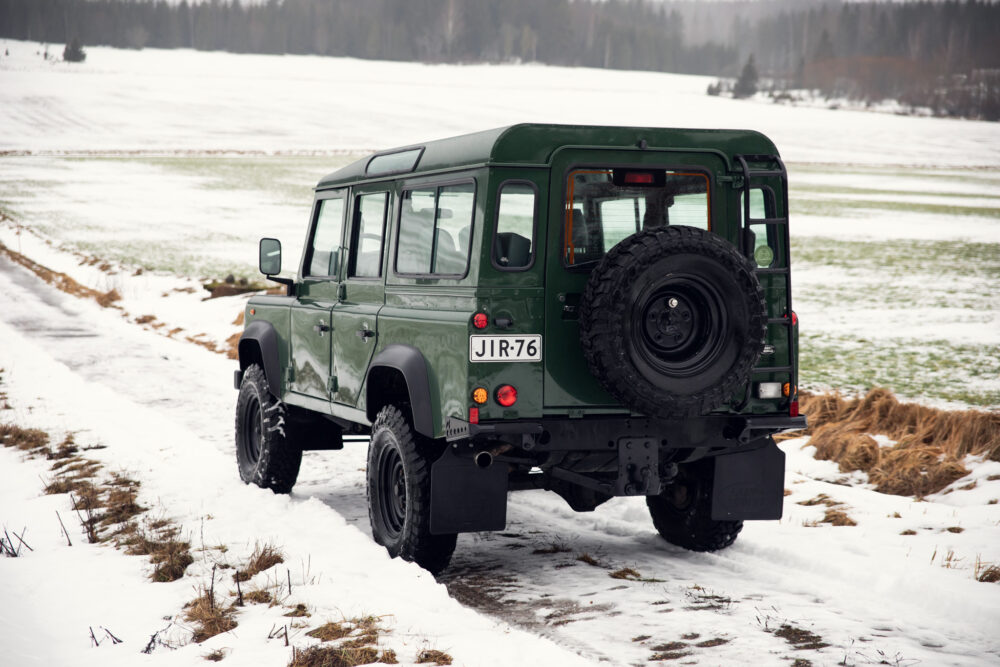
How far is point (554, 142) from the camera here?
6016mm

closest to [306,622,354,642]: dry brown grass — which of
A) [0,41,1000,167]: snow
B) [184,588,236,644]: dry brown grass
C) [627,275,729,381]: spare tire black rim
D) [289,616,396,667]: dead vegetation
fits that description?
[289,616,396,667]: dead vegetation

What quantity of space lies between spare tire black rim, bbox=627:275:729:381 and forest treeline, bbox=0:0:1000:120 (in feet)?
428

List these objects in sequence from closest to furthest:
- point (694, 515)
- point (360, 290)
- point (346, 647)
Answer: point (346, 647)
point (694, 515)
point (360, 290)

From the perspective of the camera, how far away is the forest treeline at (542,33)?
146125mm

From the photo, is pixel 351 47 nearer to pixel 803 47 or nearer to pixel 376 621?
pixel 803 47

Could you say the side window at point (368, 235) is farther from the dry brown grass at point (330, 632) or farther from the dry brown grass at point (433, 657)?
the dry brown grass at point (433, 657)

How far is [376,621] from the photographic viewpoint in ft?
18.1

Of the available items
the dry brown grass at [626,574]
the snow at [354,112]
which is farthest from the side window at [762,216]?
the snow at [354,112]

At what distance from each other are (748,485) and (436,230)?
7.50 feet

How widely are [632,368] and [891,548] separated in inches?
92.0

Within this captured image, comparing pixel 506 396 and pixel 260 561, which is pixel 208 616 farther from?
pixel 506 396

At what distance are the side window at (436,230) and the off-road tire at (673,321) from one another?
0.79 m

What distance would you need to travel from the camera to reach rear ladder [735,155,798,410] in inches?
248

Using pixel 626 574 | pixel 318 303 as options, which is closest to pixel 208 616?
pixel 626 574
